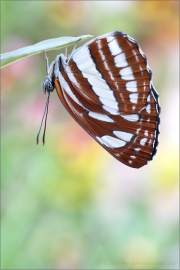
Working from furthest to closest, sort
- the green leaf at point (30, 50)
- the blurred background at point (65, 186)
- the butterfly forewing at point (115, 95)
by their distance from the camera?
the blurred background at point (65, 186), the butterfly forewing at point (115, 95), the green leaf at point (30, 50)

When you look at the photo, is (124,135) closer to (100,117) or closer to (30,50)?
(100,117)

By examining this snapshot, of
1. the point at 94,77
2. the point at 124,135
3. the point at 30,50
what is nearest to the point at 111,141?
the point at 124,135

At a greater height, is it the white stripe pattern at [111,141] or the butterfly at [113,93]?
the butterfly at [113,93]

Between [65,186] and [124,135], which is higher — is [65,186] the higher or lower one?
the lower one

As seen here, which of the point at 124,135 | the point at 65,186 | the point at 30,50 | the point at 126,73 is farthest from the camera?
the point at 65,186

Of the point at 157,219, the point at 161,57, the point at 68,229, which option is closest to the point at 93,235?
the point at 68,229

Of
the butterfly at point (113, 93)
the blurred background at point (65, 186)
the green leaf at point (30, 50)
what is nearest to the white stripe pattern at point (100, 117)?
the butterfly at point (113, 93)

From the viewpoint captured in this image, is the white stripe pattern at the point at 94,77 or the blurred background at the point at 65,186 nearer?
the white stripe pattern at the point at 94,77

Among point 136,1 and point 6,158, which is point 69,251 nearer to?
point 6,158

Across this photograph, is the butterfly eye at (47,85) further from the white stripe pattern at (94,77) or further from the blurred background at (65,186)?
the blurred background at (65,186)
